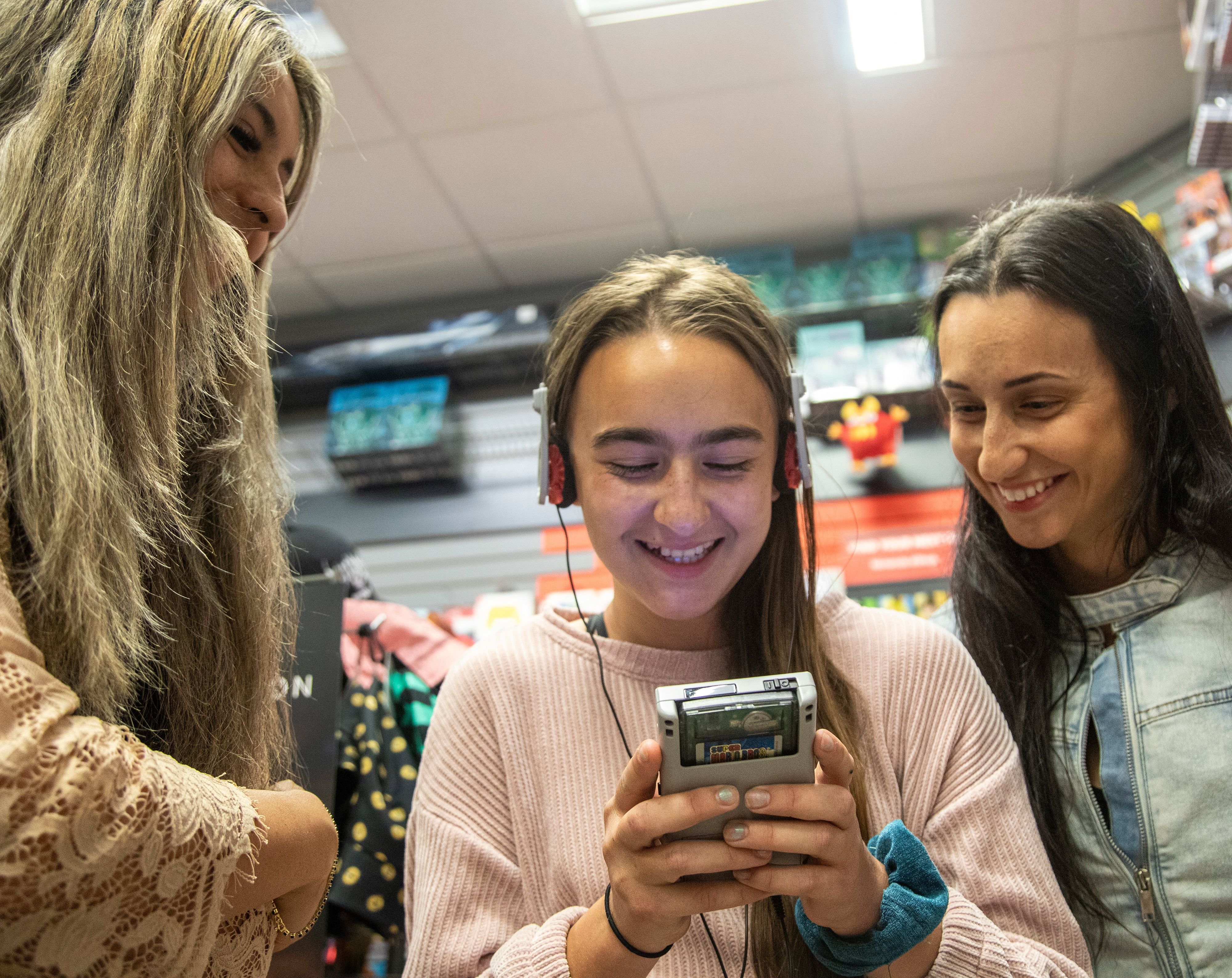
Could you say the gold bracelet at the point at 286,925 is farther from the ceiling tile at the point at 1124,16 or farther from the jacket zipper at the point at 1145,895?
the ceiling tile at the point at 1124,16

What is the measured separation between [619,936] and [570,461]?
649 mm

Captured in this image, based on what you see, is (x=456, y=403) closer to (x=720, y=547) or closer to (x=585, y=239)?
(x=585, y=239)

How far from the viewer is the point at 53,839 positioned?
0.66 metres

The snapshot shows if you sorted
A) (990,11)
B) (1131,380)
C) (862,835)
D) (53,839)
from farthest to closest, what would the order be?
1. (990,11)
2. (1131,380)
3. (862,835)
4. (53,839)

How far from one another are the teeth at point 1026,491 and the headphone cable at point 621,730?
2.29ft

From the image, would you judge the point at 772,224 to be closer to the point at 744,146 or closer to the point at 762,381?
the point at 744,146

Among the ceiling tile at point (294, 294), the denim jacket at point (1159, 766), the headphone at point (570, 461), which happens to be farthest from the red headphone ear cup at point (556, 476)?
the ceiling tile at point (294, 294)

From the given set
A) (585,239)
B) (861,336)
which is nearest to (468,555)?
(585,239)

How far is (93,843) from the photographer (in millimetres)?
674

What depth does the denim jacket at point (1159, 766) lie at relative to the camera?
1306 mm

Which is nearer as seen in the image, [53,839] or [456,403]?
[53,839]

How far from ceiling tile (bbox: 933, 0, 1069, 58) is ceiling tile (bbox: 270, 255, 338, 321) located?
2.86m

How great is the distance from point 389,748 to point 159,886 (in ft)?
4.18

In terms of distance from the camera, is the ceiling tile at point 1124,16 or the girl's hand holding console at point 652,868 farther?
the ceiling tile at point 1124,16
